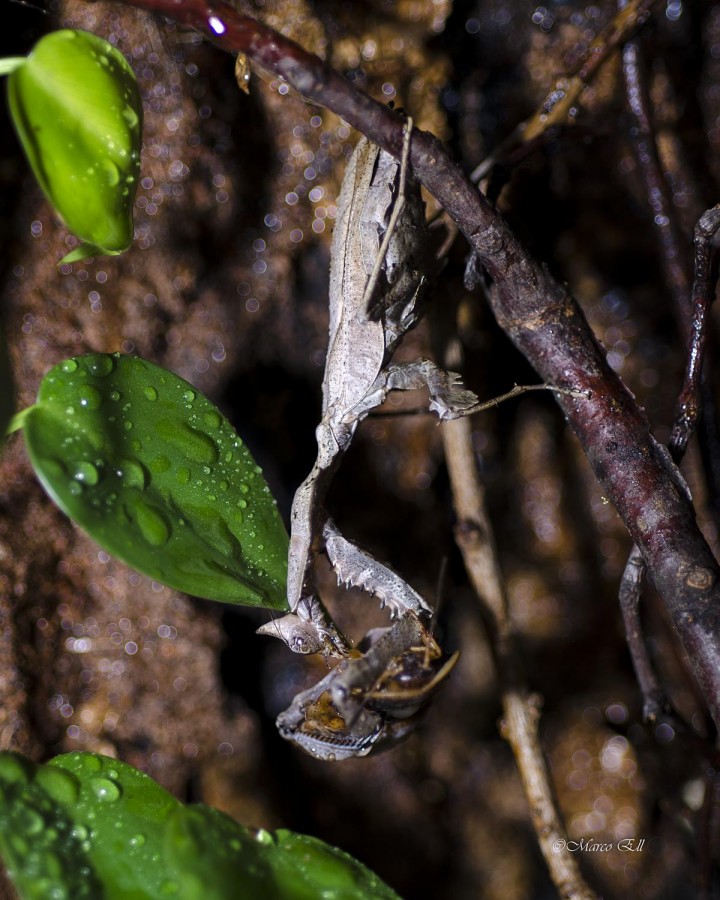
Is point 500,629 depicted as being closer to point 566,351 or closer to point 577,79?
point 566,351

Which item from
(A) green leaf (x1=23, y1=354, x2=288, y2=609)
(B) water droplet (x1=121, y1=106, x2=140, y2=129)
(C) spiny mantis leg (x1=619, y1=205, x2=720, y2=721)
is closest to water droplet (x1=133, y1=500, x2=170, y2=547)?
(A) green leaf (x1=23, y1=354, x2=288, y2=609)

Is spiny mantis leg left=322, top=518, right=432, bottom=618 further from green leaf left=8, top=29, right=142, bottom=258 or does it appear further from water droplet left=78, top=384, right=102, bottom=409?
green leaf left=8, top=29, right=142, bottom=258

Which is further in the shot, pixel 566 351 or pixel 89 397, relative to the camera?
pixel 566 351

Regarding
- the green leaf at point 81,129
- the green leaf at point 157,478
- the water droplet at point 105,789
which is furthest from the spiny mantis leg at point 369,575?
the green leaf at point 81,129

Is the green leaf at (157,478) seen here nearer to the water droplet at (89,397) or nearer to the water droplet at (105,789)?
the water droplet at (89,397)

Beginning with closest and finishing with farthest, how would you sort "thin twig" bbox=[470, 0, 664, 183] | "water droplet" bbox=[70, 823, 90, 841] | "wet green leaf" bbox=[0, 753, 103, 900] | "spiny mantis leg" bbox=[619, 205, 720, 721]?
1. "wet green leaf" bbox=[0, 753, 103, 900]
2. "water droplet" bbox=[70, 823, 90, 841]
3. "spiny mantis leg" bbox=[619, 205, 720, 721]
4. "thin twig" bbox=[470, 0, 664, 183]

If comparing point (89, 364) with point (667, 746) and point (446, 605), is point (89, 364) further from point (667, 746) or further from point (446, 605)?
point (667, 746)

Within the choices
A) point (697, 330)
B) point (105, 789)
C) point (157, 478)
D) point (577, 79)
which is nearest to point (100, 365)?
point (157, 478)
